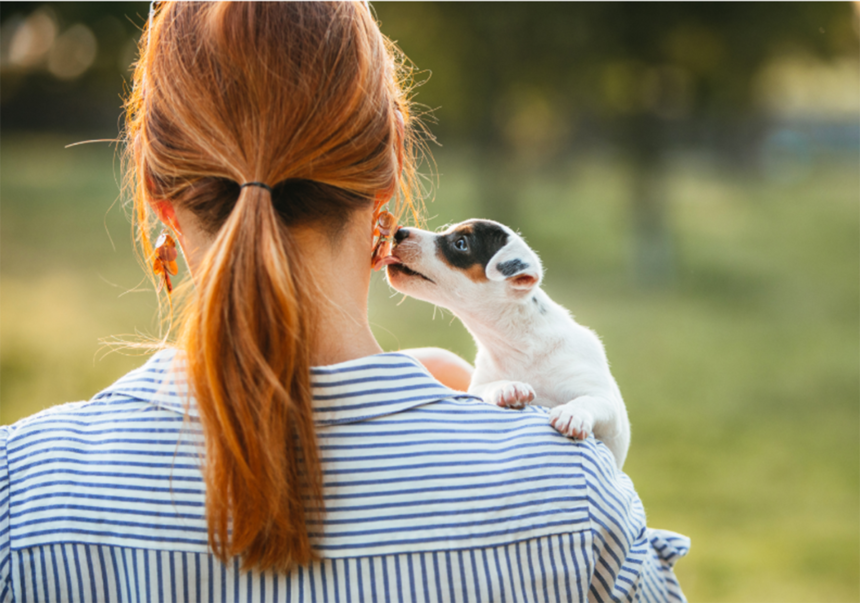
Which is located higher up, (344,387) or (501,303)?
(501,303)

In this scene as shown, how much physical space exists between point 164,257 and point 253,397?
493 mm

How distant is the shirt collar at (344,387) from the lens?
107cm

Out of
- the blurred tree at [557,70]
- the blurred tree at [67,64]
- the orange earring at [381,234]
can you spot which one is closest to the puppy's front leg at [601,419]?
the orange earring at [381,234]

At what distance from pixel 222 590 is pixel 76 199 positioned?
10.2m

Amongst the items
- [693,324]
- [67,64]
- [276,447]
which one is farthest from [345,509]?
[67,64]

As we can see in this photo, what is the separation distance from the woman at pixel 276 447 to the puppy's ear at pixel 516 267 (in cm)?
83

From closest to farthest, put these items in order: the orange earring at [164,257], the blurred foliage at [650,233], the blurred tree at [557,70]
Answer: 1. the orange earring at [164,257]
2. the blurred foliage at [650,233]
3. the blurred tree at [557,70]

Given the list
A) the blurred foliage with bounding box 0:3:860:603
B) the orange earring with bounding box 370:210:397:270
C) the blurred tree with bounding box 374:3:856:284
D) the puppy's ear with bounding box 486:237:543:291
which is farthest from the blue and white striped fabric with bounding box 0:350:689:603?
the blurred tree with bounding box 374:3:856:284

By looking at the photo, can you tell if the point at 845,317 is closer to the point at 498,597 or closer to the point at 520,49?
the point at 520,49

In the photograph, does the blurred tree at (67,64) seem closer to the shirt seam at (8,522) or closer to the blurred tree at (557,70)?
the blurred tree at (557,70)

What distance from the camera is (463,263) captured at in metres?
1.98

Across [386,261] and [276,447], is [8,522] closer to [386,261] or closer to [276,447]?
[276,447]

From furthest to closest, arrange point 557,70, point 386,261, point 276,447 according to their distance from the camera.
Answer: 1. point 557,70
2. point 386,261
3. point 276,447

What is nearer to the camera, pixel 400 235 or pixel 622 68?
pixel 400 235
